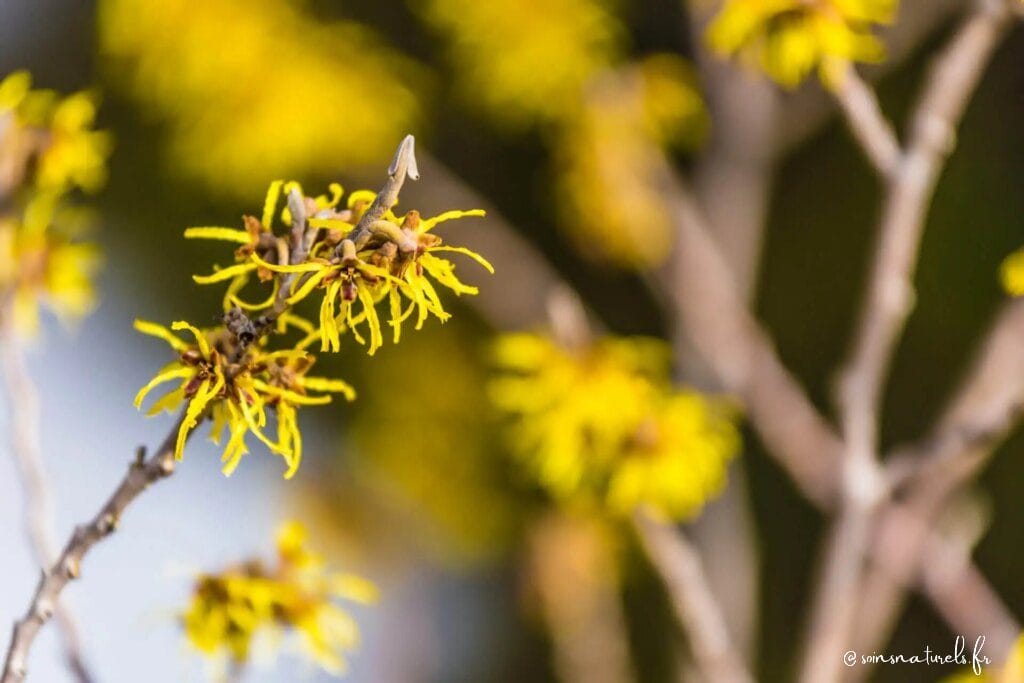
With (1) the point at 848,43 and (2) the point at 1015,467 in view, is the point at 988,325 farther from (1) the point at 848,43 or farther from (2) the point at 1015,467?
(1) the point at 848,43

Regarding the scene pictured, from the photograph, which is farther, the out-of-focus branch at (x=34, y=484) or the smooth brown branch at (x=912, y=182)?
the smooth brown branch at (x=912, y=182)

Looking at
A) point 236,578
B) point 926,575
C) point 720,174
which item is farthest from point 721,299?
point 236,578

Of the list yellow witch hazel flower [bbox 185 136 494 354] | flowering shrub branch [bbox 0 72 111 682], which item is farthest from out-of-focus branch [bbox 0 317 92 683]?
yellow witch hazel flower [bbox 185 136 494 354]

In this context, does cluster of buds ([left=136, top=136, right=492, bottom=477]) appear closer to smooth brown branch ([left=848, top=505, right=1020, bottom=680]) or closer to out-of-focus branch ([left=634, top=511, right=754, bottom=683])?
out-of-focus branch ([left=634, top=511, right=754, bottom=683])

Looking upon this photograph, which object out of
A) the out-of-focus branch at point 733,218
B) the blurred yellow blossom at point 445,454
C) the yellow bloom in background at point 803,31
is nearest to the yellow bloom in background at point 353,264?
the yellow bloom in background at point 803,31

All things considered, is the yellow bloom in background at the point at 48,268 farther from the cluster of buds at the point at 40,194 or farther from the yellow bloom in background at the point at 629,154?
the yellow bloom in background at the point at 629,154
